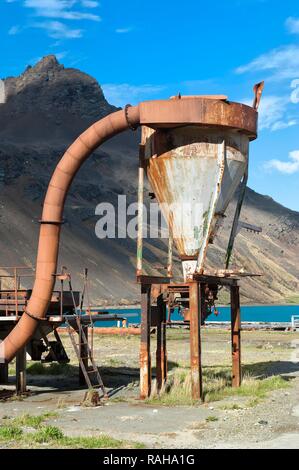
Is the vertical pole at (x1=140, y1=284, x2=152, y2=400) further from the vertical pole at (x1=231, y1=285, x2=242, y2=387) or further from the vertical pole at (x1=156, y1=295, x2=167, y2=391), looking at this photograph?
the vertical pole at (x1=231, y1=285, x2=242, y2=387)

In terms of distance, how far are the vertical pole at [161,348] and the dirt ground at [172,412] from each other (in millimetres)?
1072

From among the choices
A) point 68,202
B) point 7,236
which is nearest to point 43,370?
point 7,236

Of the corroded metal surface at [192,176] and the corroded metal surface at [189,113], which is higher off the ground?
the corroded metal surface at [189,113]

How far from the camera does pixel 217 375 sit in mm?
25562

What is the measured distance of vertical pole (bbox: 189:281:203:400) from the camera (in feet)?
63.0

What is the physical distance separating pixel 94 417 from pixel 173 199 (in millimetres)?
7308

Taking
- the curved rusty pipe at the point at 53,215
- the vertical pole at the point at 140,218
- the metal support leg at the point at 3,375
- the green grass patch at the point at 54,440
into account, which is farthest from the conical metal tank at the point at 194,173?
the metal support leg at the point at 3,375

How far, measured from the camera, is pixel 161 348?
21.3 meters

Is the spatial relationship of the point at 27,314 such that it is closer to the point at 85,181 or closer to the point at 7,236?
the point at 7,236

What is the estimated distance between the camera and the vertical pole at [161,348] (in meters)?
21.1

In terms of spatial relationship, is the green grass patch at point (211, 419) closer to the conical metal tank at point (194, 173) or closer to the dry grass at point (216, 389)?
the dry grass at point (216, 389)

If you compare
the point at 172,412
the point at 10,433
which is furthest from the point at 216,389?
the point at 10,433

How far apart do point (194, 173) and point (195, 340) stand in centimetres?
513
